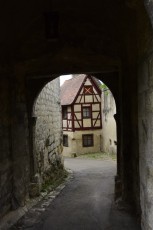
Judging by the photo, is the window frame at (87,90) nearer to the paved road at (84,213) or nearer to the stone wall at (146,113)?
the paved road at (84,213)

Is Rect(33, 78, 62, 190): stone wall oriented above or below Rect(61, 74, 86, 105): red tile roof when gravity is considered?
below

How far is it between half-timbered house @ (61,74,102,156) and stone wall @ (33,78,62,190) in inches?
416

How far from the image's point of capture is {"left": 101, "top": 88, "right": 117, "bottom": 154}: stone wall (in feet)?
59.9

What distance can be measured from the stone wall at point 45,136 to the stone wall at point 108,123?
7872mm

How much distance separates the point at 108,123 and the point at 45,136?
11665 millimetres

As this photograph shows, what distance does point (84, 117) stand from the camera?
71.5 feet

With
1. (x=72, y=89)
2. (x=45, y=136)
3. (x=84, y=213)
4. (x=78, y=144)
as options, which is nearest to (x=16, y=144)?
(x=84, y=213)

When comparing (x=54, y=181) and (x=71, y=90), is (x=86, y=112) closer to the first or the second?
(x=71, y=90)

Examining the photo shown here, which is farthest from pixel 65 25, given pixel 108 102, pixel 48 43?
pixel 108 102

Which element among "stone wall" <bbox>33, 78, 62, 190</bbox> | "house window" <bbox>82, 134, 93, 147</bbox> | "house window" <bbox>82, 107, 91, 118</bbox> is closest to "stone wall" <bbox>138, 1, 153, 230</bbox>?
"stone wall" <bbox>33, 78, 62, 190</bbox>

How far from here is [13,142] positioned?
18.1 ft

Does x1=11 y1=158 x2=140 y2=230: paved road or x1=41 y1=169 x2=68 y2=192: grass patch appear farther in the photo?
x1=41 y1=169 x2=68 y2=192: grass patch

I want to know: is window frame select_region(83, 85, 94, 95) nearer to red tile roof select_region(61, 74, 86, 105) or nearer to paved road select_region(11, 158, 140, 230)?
red tile roof select_region(61, 74, 86, 105)

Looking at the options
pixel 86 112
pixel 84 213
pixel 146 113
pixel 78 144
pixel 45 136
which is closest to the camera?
pixel 146 113
